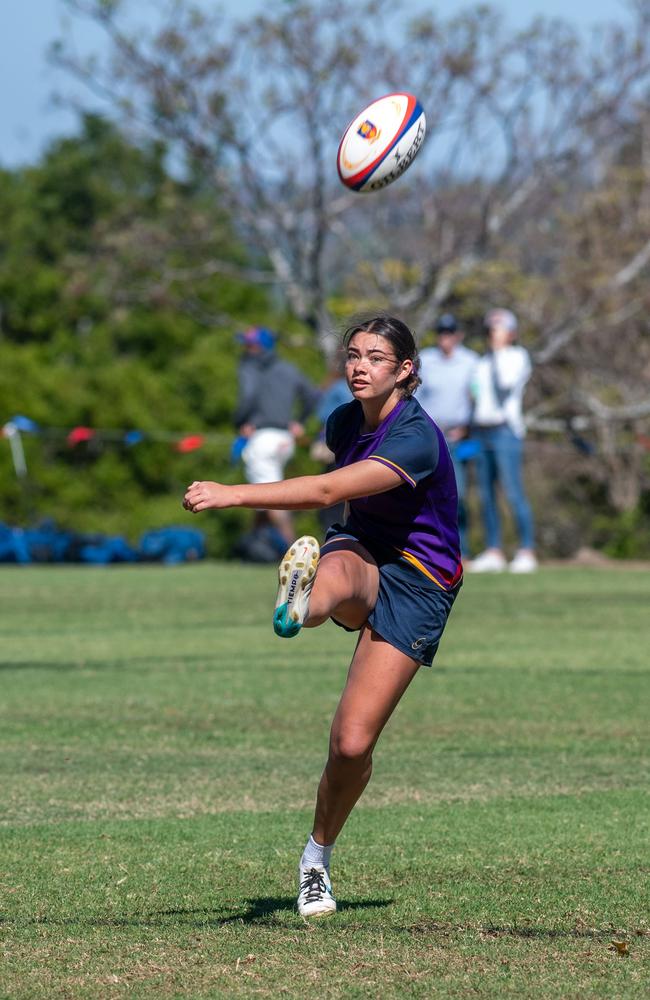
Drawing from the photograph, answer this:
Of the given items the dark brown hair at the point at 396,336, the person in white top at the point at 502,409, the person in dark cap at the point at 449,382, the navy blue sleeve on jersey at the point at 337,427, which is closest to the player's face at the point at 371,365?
the dark brown hair at the point at 396,336

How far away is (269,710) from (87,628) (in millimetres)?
4078

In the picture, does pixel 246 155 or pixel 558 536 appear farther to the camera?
pixel 246 155

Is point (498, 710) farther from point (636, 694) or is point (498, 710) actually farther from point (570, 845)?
point (570, 845)

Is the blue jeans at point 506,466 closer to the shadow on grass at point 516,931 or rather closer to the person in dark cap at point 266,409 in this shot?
the person in dark cap at point 266,409

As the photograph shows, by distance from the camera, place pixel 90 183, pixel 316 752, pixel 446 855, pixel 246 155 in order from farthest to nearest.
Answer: pixel 90 183
pixel 246 155
pixel 316 752
pixel 446 855

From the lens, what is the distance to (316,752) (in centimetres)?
755

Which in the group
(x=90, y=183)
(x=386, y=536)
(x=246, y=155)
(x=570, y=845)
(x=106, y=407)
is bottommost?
(x=570, y=845)

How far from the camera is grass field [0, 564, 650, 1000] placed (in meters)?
4.25

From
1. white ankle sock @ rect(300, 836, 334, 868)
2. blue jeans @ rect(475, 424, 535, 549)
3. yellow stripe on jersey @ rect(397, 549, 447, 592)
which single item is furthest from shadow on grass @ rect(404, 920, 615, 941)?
blue jeans @ rect(475, 424, 535, 549)

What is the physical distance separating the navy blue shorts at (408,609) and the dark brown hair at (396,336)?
0.54 meters

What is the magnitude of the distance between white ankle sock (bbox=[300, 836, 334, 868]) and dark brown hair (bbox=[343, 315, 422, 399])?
1448 millimetres

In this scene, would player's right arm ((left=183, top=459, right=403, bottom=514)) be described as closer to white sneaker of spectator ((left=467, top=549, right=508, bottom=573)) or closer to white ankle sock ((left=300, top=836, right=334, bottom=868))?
white ankle sock ((left=300, top=836, right=334, bottom=868))

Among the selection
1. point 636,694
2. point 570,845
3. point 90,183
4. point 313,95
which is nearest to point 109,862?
point 570,845

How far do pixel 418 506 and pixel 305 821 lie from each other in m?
1.66
